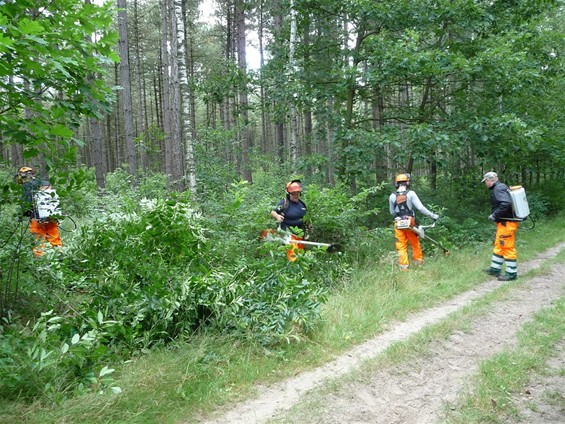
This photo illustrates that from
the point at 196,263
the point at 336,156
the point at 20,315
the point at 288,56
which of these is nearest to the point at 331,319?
the point at 196,263

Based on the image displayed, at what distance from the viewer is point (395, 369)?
4.28 meters

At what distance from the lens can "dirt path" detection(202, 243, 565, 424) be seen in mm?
3465

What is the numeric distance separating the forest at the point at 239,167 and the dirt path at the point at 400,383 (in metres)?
0.71

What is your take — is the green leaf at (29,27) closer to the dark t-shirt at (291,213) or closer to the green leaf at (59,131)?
the green leaf at (59,131)

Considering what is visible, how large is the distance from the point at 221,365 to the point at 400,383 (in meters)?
1.77

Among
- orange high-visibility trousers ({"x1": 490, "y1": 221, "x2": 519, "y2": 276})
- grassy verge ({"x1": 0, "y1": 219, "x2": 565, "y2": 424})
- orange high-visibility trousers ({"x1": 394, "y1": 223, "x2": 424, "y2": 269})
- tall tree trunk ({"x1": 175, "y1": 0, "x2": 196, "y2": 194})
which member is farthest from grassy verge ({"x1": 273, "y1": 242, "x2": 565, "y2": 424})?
tall tree trunk ({"x1": 175, "y1": 0, "x2": 196, "y2": 194})

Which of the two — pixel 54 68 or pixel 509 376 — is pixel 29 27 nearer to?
pixel 54 68

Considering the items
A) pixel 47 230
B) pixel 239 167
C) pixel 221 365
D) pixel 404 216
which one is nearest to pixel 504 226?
pixel 404 216

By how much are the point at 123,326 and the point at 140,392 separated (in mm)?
895

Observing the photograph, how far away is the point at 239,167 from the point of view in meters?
18.1

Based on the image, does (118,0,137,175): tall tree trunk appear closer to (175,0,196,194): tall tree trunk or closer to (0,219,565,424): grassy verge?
(175,0,196,194): tall tree trunk

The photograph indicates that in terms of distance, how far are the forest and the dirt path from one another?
27.9 inches

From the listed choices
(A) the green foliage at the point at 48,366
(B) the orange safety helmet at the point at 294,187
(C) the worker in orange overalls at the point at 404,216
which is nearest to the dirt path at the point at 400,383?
(A) the green foliage at the point at 48,366

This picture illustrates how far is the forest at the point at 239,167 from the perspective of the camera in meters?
3.41
